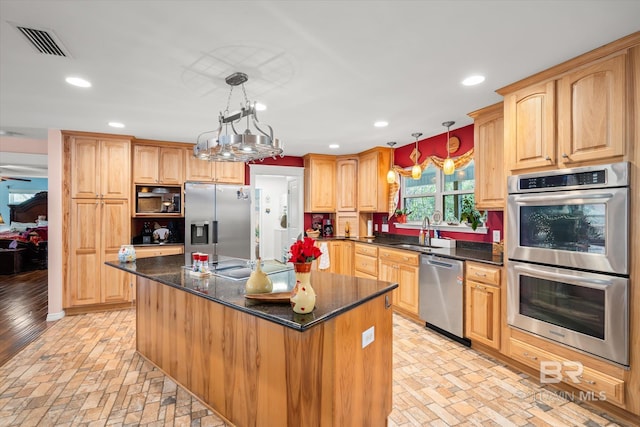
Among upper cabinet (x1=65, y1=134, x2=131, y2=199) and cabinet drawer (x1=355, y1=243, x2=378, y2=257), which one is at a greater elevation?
upper cabinet (x1=65, y1=134, x2=131, y2=199)

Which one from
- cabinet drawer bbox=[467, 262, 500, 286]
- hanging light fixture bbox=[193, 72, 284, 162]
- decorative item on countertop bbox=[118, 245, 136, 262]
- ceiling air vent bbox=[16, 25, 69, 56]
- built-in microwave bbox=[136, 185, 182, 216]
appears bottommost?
cabinet drawer bbox=[467, 262, 500, 286]

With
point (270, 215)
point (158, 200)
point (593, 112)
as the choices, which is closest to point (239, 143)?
point (593, 112)

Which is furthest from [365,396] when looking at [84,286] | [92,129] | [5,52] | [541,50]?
[92,129]

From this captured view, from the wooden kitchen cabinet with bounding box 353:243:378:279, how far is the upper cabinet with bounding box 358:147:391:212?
700 mm

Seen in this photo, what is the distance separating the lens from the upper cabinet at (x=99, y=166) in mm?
4086

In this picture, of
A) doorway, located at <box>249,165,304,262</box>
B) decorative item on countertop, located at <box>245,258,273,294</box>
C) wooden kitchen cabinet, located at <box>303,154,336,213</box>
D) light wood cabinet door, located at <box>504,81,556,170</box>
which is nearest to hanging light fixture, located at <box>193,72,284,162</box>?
decorative item on countertop, located at <box>245,258,273,294</box>

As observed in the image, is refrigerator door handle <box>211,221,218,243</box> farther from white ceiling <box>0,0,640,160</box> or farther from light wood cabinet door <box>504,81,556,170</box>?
light wood cabinet door <box>504,81,556,170</box>

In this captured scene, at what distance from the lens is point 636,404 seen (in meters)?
1.92

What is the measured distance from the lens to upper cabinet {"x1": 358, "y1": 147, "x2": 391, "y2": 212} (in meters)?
5.00

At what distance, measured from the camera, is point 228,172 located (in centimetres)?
502

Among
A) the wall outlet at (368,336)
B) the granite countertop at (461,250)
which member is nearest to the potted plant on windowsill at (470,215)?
the granite countertop at (461,250)

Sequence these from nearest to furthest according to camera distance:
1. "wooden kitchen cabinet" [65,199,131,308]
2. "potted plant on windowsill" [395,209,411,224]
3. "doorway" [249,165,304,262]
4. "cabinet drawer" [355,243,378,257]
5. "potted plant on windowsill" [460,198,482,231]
→ "potted plant on windowsill" [460,198,482,231] < "wooden kitchen cabinet" [65,199,131,308] < "cabinet drawer" [355,243,378,257] < "potted plant on windowsill" [395,209,411,224] < "doorway" [249,165,304,262]

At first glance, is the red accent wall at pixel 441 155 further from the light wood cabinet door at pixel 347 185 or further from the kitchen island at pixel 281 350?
the kitchen island at pixel 281 350

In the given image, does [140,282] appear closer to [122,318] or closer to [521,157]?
[122,318]
